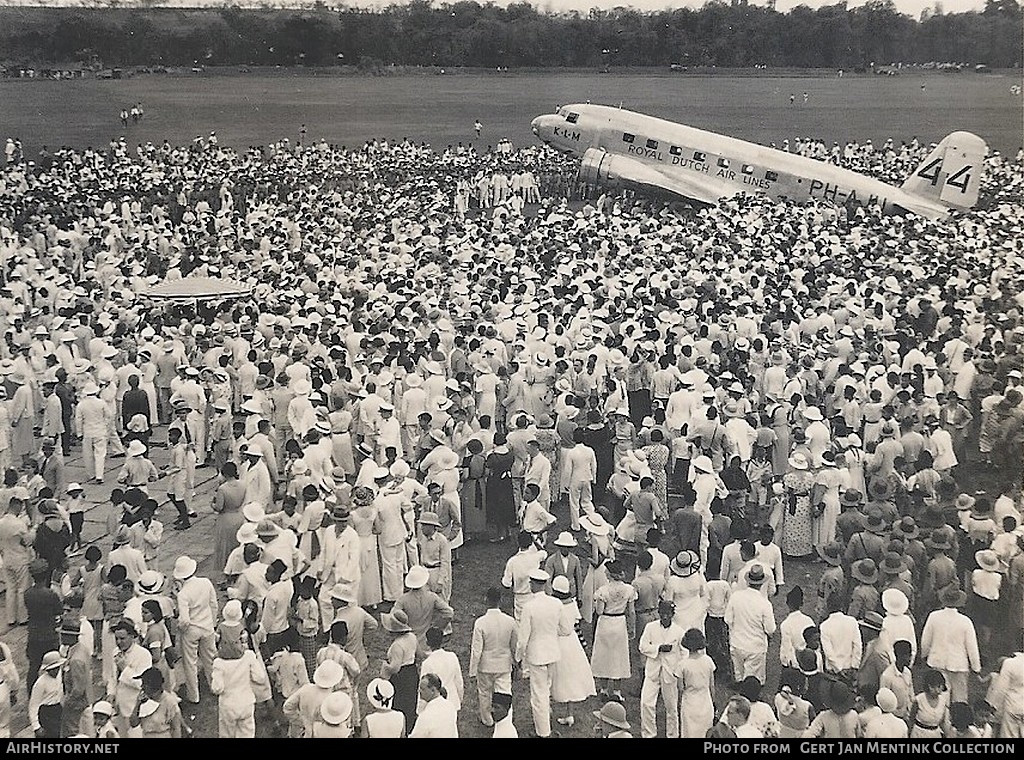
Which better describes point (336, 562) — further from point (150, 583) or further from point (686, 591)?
point (686, 591)

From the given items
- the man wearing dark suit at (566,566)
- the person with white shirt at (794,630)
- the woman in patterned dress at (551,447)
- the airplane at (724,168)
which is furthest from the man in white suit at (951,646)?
the airplane at (724,168)

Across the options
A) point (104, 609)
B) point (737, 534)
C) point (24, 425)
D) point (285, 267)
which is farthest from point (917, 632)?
point (285, 267)

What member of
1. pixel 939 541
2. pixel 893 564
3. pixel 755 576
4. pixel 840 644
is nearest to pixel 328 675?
pixel 755 576

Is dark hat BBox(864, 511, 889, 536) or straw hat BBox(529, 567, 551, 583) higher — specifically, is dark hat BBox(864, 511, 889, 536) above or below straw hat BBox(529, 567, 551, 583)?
below

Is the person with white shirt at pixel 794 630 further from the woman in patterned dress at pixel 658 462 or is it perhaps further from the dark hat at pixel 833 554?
the woman in patterned dress at pixel 658 462

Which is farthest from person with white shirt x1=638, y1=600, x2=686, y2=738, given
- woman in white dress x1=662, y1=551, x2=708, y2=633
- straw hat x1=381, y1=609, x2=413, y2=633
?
straw hat x1=381, y1=609, x2=413, y2=633

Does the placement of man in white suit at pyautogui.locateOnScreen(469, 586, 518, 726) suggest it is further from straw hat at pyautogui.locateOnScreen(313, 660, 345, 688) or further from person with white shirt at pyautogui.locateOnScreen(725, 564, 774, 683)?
person with white shirt at pyautogui.locateOnScreen(725, 564, 774, 683)

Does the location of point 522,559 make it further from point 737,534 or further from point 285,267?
point 285,267
